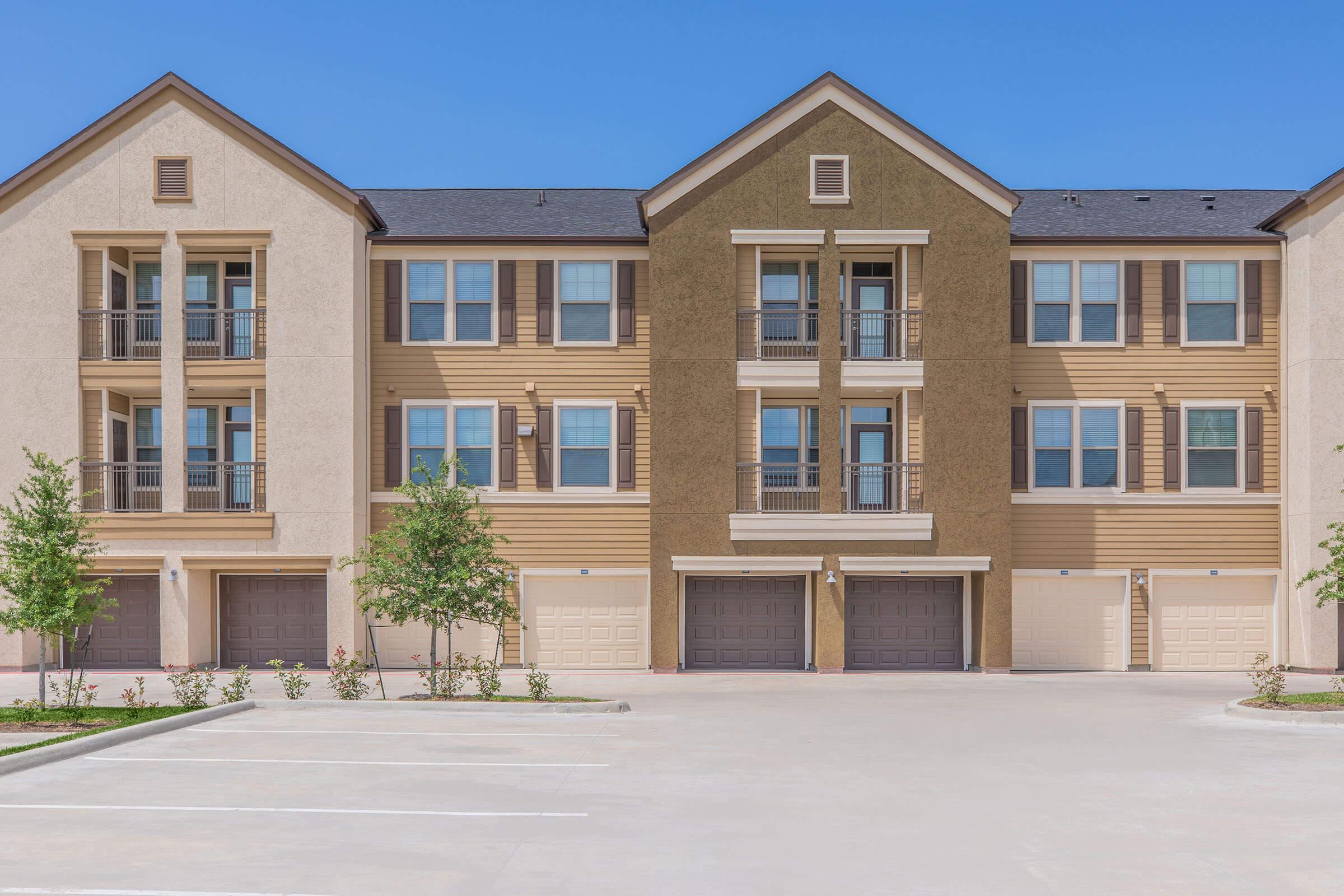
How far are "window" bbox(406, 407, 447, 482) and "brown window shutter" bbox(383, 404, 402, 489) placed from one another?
191mm

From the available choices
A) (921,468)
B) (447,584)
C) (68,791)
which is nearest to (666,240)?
(921,468)

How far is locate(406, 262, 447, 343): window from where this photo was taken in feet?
86.2

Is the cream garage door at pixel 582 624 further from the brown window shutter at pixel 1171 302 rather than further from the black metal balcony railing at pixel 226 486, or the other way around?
the brown window shutter at pixel 1171 302

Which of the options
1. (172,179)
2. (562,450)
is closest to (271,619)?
(562,450)

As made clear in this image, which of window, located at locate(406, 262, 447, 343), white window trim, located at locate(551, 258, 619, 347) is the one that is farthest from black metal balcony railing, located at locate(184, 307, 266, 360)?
white window trim, located at locate(551, 258, 619, 347)

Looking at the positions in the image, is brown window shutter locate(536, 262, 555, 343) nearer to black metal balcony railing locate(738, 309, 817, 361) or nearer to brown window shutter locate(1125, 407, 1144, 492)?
black metal balcony railing locate(738, 309, 817, 361)

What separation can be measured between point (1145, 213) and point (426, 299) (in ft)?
55.2

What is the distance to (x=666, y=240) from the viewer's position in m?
25.2

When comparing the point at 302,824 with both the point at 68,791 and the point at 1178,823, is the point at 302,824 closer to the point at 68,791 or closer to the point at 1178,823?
the point at 68,791

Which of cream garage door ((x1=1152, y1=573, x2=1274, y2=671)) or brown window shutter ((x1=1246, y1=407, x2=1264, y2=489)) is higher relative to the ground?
brown window shutter ((x1=1246, y1=407, x2=1264, y2=489))

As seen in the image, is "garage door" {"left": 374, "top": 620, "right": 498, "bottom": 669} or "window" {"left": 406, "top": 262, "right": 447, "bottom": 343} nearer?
"garage door" {"left": 374, "top": 620, "right": 498, "bottom": 669}

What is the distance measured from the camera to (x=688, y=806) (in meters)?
10.8

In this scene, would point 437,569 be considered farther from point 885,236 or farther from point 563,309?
point 885,236

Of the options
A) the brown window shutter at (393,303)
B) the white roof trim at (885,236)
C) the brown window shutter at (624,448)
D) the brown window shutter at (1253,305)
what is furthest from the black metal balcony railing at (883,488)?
the brown window shutter at (393,303)
